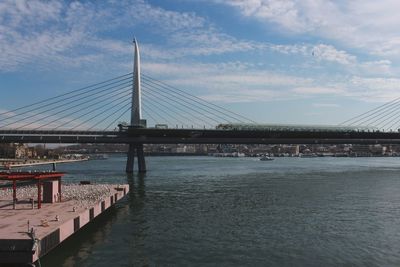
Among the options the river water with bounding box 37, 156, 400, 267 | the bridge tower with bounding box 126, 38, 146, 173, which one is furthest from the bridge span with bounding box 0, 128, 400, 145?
the river water with bounding box 37, 156, 400, 267

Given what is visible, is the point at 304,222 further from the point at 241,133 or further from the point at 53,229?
the point at 241,133

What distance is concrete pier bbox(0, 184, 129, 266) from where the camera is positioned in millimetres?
22312

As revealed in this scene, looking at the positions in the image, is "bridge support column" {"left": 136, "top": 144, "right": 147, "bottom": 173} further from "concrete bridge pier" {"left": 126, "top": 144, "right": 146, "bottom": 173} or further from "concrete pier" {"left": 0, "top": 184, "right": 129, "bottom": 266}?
"concrete pier" {"left": 0, "top": 184, "right": 129, "bottom": 266}

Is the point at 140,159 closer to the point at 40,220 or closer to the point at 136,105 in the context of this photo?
the point at 136,105

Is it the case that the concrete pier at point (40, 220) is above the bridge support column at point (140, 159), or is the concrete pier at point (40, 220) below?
below

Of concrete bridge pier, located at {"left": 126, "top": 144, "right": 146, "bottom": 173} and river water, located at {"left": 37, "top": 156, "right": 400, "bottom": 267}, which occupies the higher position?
concrete bridge pier, located at {"left": 126, "top": 144, "right": 146, "bottom": 173}

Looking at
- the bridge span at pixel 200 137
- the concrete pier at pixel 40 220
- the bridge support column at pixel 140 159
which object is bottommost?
the concrete pier at pixel 40 220

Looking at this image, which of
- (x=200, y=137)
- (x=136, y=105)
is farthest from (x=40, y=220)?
(x=200, y=137)

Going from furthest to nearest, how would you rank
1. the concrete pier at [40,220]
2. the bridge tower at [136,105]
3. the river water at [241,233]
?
1. the bridge tower at [136,105]
2. the river water at [241,233]
3. the concrete pier at [40,220]

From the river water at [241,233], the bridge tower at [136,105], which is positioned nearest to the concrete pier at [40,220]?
the river water at [241,233]

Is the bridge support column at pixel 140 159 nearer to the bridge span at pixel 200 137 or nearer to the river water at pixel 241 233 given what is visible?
the bridge span at pixel 200 137

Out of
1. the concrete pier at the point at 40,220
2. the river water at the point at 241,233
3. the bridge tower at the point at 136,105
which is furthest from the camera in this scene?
the bridge tower at the point at 136,105

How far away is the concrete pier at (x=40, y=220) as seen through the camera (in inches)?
878

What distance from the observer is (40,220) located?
28.2 metres
